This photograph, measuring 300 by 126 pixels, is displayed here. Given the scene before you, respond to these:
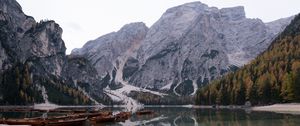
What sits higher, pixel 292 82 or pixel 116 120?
pixel 292 82

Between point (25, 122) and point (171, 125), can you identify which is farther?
point (171, 125)

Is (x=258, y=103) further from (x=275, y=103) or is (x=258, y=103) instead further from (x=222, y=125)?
(x=222, y=125)

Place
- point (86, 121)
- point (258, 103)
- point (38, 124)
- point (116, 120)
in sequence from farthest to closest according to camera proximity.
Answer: point (258, 103)
point (116, 120)
point (86, 121)
point (38, 124)

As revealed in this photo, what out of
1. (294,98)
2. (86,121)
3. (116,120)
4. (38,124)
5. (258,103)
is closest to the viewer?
(38,124)

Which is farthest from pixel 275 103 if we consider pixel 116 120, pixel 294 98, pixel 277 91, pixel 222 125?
pixel 222 125

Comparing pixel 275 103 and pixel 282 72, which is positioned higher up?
pixel 282 72

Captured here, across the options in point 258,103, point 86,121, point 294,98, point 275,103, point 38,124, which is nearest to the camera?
point 38,124

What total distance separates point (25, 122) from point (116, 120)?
3382cm

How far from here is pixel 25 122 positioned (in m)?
71.2

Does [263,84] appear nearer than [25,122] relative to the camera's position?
No

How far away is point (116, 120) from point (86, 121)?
89.5 feet

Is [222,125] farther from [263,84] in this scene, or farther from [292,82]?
[263,84]

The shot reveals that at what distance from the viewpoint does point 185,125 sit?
7625 centimetres

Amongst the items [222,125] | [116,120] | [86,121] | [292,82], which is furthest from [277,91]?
[86,121]
